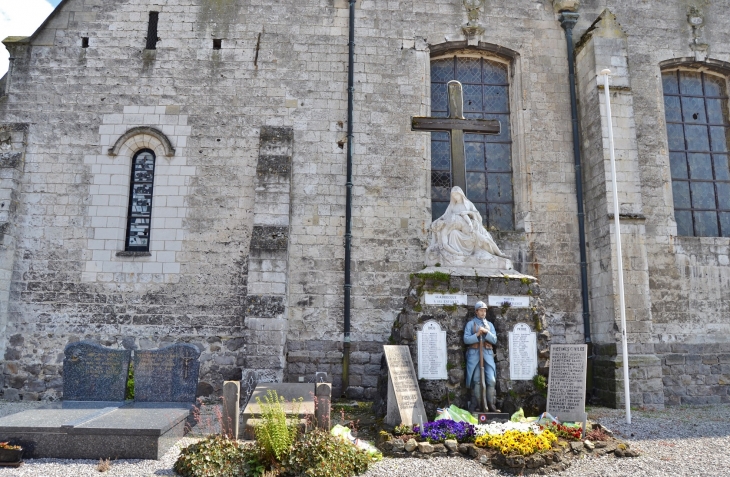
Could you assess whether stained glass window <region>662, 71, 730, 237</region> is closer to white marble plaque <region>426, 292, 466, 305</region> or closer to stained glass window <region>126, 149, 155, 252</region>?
white marble plaque <region>426, 292, 466, 305</region>

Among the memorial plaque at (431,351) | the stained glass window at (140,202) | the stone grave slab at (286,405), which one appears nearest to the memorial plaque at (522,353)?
the memorial plaque at (431,351)

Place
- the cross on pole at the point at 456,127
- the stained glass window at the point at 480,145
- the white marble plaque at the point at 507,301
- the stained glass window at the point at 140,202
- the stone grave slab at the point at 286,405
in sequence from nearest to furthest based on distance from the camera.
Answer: the stone grave slab at the point at 286,405
the white marble plaque at the point at 507,301
the cross on pole at the point at 456,127
the stained glass window at the point at 140,202
the stained glass window at the point at 480,145

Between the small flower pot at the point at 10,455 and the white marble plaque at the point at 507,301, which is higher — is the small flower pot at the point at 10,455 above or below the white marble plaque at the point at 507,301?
below

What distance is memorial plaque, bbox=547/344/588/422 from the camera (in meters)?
7.28

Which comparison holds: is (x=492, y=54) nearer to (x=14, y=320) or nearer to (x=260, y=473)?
(x=260, y=473)

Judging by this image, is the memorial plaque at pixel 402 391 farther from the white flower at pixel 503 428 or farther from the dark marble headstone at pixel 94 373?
the dark marble headstone at pixel 94 373

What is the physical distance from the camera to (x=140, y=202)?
1114 centimetres

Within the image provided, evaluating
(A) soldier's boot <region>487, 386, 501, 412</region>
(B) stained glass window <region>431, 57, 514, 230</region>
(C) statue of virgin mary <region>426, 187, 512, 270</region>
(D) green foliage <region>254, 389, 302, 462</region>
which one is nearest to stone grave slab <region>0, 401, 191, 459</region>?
(D) green foliage <region>254, 389, 302, 462</region>

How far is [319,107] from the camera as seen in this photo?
450 inches

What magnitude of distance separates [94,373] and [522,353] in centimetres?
605

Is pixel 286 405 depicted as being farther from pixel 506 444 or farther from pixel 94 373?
pixel 94 373

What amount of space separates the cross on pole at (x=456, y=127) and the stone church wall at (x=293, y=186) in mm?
2325

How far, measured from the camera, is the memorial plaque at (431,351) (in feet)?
25.5

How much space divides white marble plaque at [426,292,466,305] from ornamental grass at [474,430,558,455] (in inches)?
84.3
